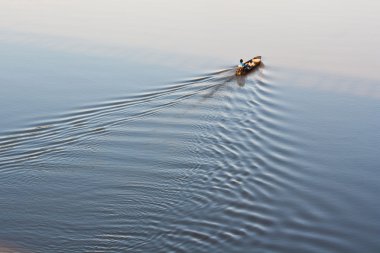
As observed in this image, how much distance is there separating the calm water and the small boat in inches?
13.2

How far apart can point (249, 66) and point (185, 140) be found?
6108 mm

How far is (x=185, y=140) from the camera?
47.3ft

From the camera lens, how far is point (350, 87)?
18891 mm

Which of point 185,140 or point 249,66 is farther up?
point 249,66

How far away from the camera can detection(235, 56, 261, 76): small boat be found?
756 inches

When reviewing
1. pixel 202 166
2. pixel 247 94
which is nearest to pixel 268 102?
pixel 247 94

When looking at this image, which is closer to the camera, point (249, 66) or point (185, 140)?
point (185, 140)

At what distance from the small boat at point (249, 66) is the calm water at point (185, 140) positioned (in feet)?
1.10

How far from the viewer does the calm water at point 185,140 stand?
1100 centimetres

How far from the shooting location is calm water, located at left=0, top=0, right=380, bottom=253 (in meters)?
11.0

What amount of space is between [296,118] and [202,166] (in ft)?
14.2

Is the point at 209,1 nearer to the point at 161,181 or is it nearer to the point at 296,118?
the point at 296,118

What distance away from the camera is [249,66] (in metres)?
19.6

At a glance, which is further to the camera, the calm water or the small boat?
the small boat
